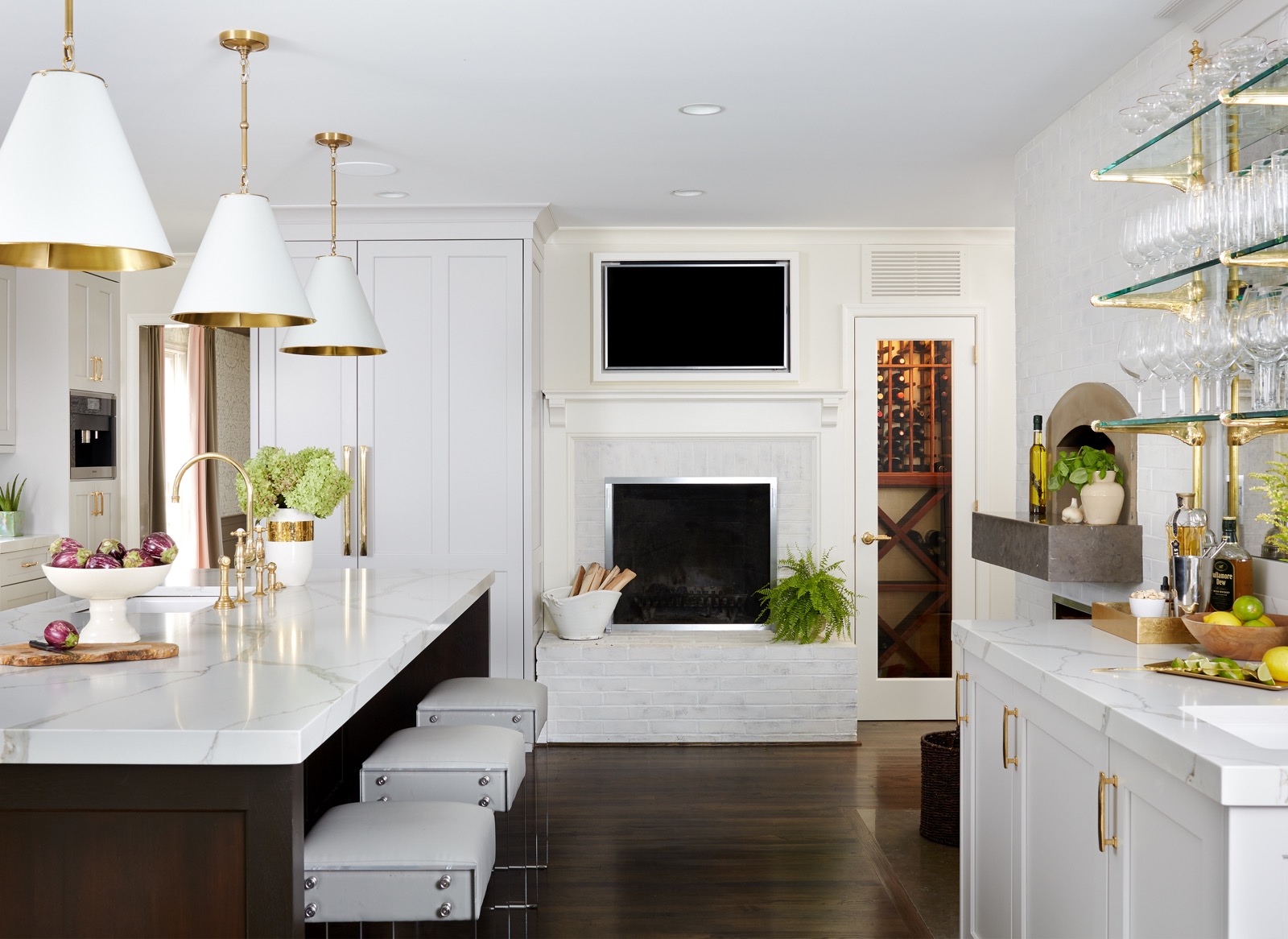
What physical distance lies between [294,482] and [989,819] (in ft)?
7.41

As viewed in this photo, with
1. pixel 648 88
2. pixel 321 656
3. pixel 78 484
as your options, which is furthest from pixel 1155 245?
pixel 78 484

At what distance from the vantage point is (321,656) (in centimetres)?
219

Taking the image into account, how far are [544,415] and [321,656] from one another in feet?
10.7

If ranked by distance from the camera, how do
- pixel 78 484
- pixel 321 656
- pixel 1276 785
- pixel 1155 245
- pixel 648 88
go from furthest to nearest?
1. pixel 78 484
2. pixel 648 88
3. pixel 1155 245
4. pixel 321 656
5. pixel 1276 785

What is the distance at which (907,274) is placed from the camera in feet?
17.8

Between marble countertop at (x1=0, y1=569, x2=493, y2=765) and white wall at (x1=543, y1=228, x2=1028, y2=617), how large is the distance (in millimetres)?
2404

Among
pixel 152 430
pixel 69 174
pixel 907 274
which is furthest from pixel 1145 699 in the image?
pixel 152 430

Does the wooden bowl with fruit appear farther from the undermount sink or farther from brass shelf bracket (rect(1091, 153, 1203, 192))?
brass shelf bracket (rect(1091, 153, 1203, 192))

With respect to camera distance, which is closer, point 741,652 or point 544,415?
point 741,652

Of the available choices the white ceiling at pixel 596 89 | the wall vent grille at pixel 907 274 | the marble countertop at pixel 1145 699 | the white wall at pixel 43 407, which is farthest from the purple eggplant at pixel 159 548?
the wall vent grille at pixel 907 274

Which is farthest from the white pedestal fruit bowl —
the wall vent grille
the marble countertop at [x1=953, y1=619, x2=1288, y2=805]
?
the wall vent grille

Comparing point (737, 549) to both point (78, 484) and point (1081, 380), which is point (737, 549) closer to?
point (1081, 380)

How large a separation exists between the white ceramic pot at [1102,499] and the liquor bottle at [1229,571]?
0.60 m

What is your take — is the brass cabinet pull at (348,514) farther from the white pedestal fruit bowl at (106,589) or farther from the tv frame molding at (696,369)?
the white pedestal fruit bowl at (106,589)
